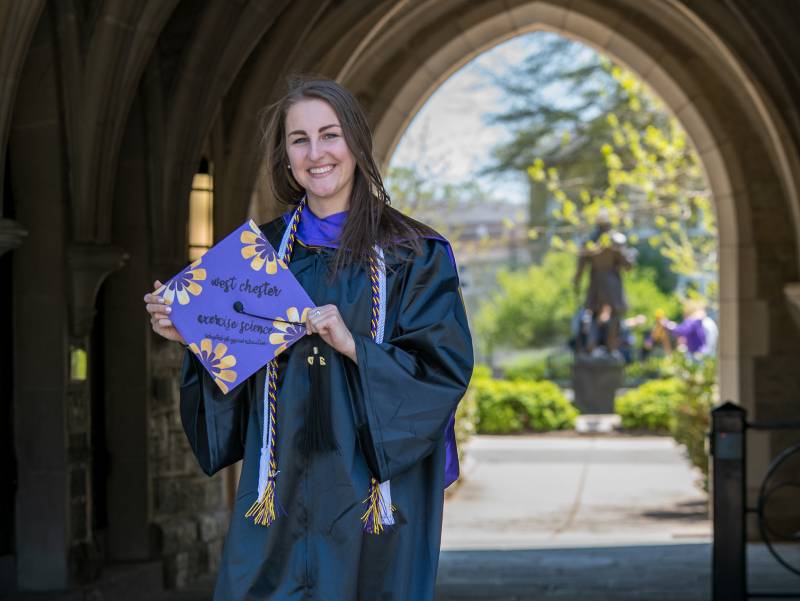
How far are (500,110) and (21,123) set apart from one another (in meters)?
30.8

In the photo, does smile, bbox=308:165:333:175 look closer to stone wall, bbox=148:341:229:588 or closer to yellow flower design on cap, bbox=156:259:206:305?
yellow flower design on cap, bbox=156:259:206:305

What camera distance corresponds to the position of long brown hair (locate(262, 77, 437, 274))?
271cm

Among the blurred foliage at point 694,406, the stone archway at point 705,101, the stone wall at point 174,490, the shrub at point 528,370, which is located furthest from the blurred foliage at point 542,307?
the stone wall at point 174,490

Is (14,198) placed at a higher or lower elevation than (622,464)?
higher

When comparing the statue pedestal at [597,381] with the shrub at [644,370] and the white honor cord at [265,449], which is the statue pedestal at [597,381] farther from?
the white honor cord at [265,449]

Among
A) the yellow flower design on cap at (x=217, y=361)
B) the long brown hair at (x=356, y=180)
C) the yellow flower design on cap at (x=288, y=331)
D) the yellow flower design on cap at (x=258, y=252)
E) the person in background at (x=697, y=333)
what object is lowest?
the person in background at (x=697, y=333)

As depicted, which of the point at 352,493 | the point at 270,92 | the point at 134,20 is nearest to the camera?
the point at 352,493

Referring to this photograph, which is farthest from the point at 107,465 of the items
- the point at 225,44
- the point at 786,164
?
the point at 786,164

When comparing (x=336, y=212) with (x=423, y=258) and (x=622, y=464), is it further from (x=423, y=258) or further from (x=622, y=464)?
(x=622, y=464)

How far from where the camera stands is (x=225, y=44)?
7164 mm

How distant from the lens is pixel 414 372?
267 centimetres

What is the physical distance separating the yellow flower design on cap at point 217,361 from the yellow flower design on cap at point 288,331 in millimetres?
103

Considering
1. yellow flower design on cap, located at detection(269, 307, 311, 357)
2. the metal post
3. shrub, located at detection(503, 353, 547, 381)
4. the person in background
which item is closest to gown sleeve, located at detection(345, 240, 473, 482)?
yellow flower design on cap, located at detection(269, 307, 311, 357)

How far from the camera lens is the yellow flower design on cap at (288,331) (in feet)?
8.65
